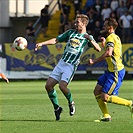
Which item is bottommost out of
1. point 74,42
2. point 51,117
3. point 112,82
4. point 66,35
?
point 51,117

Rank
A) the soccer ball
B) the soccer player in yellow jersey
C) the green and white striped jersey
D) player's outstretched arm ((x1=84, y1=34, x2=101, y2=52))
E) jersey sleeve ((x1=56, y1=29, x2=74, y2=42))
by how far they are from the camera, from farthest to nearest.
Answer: the soccer ball < jersey sleeve ((x1=56, y1=29, x2=74, y2=42)) < the green and white striped jersey < player's outstretched arm ((x1=84, y1=34, x2=101, y2=52)) < the soccer player in yellow jersey

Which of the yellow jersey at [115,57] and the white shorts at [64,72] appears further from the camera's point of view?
the white shorts at [64,72]

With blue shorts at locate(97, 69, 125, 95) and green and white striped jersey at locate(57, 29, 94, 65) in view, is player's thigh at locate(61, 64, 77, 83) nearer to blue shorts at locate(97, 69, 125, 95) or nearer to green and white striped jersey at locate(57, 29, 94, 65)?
green and white striped jersey at locate(57, 29, 94, 65)

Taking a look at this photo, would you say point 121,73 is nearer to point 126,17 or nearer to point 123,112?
point 123,112

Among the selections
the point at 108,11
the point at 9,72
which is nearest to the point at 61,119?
the point at 9,72

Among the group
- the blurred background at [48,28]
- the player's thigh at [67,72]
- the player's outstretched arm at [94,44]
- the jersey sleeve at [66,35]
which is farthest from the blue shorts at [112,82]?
the blurred background at [48,28]

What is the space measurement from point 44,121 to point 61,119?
565 millimetres

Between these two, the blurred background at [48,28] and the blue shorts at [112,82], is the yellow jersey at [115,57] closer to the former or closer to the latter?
the blue shorts at [112,82]

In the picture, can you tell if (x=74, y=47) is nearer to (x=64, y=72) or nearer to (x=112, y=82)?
(x=64, y=72)

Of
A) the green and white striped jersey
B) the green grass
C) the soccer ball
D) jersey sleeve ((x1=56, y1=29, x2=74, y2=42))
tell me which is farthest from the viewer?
the soccer ball

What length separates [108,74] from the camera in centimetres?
1273

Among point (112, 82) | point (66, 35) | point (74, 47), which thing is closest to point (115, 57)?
point (112, 82)

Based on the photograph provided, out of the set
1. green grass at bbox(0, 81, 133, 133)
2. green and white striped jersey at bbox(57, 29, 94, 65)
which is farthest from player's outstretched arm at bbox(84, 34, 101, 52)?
green grass at bbox(0, 81, 133, 133)

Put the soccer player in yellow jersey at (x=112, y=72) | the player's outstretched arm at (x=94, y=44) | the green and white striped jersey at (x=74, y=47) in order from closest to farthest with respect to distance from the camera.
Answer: the soccer player in yellow jersey at (x=112, y=72) < the player's outstretched arm at (x=94, y=44) < the green and white striped jersey at (x=74, y=47)
